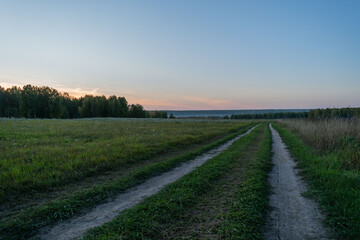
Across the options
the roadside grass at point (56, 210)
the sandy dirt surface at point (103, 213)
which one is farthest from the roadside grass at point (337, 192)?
the roadside grass at point (56, 210)

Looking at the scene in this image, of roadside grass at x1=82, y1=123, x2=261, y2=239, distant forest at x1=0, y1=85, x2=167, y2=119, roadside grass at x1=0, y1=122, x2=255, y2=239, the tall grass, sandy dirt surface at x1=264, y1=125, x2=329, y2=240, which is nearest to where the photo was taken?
roadside grass at x1=82, y1=123, x2=261, y2=239

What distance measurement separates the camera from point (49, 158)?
30.3 ft

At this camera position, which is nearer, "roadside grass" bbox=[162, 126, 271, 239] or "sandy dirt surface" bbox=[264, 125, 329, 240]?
"roadside grass" bbox=[162, 126, 271, 239]

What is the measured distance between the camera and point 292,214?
188 inches

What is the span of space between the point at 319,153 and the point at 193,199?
30.1 ft

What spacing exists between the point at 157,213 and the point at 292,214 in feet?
10.7

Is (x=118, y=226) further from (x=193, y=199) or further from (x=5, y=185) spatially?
(x=5, y=185)

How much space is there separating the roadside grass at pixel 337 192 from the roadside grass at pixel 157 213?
3103 mm

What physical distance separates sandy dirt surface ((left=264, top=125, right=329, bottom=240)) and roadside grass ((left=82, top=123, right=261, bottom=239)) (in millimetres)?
1907

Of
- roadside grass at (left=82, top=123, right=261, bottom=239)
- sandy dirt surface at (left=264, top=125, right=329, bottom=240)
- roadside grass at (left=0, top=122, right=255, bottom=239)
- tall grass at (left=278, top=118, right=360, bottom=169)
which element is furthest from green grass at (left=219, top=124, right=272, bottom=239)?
tall grass at (left=278, top=118, right=360, bottom=169)

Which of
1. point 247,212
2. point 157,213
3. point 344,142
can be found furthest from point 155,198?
point 344,142

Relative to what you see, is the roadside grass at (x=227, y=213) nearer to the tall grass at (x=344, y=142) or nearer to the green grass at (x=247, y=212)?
A: the green grass at (x=247, y=212)

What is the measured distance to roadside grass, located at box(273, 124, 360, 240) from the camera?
4137 mm

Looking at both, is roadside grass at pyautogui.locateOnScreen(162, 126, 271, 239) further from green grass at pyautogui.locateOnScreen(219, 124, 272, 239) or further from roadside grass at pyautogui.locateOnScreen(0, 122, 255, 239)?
roadside grass at pyautogui.locateOnScreen(0, 122, 255, 239)
